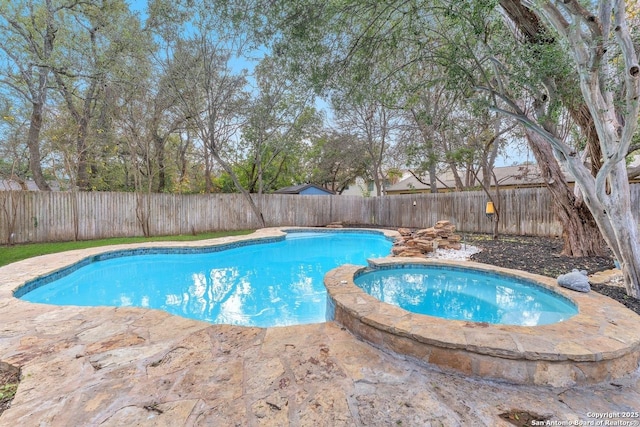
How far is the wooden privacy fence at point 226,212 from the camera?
7793 millimetres

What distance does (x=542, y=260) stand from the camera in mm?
5328

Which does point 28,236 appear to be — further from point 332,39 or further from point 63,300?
point 332,39

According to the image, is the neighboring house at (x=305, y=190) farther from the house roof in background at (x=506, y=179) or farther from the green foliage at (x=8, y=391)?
the green foliage at (x=8, y=391)

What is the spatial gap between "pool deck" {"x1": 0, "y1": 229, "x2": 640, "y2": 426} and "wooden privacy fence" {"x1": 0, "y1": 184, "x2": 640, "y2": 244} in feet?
24.0

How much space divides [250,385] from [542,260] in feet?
19.3

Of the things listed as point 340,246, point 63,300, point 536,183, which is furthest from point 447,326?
point 536,183

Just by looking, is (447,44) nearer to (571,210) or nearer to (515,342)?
(515,342)

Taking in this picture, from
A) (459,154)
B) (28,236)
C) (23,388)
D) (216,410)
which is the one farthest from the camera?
(459,154)

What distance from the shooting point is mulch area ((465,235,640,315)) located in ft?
11.5

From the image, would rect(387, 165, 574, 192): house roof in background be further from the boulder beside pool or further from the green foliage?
the green foliage

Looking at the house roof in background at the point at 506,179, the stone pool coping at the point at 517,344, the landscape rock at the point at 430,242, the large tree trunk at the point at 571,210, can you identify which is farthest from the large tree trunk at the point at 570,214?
the house roof in background at the point at 506,179

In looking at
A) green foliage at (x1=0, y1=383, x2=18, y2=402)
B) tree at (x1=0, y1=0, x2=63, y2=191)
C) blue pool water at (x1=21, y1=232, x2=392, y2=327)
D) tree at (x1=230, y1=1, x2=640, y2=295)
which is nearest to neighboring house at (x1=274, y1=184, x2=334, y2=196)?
blue pool water at (x1=21, y1=232, x2=392, y2=327)

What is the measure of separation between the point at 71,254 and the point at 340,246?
674 centimetres

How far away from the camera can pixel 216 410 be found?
60.2 inches
